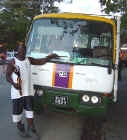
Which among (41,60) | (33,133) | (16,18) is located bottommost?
(16,18)

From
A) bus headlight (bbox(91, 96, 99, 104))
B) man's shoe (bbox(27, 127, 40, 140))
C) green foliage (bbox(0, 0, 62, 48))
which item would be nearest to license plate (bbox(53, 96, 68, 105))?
bus headlight (bbox(91, 96, 99, 104))

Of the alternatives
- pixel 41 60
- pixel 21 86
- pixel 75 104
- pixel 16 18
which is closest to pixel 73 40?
pixel 41 60

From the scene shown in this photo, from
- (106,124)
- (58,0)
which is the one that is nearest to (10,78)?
(106,124)

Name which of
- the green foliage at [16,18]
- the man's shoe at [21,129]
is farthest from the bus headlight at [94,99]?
the green foliage at [16,18]

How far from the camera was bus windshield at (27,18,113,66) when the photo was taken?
9.30 meters

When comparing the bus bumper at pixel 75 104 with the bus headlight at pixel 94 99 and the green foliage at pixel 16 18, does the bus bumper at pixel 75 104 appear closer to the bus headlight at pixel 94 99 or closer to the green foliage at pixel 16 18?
the bus headlight at pixel 94 99

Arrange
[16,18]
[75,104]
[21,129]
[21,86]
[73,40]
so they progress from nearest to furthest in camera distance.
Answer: [21,86] < [21,129] < [75,104] < [73,40] < [16,18]

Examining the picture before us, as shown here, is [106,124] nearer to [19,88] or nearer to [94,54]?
[94,54]

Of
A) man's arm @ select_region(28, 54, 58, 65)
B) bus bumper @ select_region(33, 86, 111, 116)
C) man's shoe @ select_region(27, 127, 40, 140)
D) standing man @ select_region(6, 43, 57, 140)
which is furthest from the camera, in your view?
man's arm @ select_region(28, 54, 58, 65)

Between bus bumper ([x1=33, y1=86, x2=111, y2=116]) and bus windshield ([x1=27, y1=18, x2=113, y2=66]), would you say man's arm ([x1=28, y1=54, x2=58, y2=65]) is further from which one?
bus bumper ([x1=33, y1=86, x2=111, y2=116])

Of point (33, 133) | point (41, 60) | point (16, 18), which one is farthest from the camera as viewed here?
point (16, 18)

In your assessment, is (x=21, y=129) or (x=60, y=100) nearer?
(x=21, y=129)

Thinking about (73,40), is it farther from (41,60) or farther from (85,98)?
(85,98)

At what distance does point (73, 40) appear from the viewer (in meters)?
9.42
